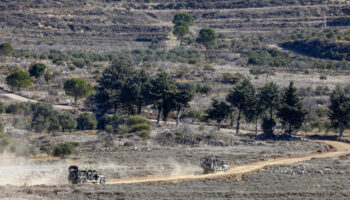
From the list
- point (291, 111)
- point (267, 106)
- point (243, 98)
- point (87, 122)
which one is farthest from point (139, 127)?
point (291, 111)

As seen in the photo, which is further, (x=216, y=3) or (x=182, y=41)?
(x=216, y=3)

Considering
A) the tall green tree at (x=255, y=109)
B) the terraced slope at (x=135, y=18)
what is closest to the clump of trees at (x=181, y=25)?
the terraced slope at (x=135, y=18)

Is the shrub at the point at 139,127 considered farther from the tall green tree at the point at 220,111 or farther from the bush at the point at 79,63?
the bush at the point at 79,63

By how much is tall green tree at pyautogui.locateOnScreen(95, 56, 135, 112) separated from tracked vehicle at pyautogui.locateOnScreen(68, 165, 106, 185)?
26.6m

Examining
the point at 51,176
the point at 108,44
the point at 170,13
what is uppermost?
the point at 170,13

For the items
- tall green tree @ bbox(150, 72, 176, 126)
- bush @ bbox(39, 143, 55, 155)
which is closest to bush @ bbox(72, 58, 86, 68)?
tall green tree @ bbox(150, 72, 176, 126)

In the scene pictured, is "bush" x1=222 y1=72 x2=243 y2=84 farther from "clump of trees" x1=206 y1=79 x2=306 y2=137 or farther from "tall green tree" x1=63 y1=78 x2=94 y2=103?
"clump of trees" x1=206 y1=79 x2=306 y2=137

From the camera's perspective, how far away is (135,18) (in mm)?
136500

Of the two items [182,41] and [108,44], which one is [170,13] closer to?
[182,41]

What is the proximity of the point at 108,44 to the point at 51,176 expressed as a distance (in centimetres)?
8931

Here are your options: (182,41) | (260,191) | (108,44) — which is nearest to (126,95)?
(260,191)

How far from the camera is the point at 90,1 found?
14138 centimetres

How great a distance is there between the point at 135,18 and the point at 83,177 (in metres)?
113

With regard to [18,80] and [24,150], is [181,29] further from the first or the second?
[24,150]
